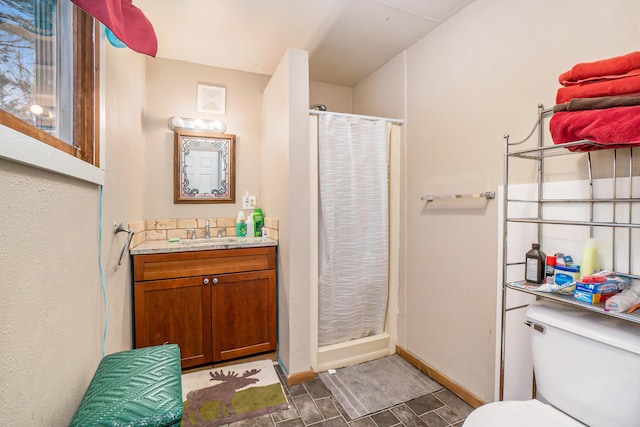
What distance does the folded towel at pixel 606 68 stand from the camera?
3.12ft

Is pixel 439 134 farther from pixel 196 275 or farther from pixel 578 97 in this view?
pixel 196 275

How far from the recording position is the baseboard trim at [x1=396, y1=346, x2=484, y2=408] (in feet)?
5.50

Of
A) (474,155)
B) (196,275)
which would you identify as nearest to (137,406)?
(196,275)

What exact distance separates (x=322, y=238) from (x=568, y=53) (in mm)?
1629

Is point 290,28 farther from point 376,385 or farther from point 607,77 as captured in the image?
point 376,385

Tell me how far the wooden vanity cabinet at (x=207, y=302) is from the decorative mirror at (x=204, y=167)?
687 mm

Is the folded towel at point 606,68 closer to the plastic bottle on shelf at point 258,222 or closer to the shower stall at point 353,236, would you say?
the shower stall at point 353,236

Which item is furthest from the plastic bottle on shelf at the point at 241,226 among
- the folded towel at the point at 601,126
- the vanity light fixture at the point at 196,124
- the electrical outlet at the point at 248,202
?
the folded towel at the point at 601,126

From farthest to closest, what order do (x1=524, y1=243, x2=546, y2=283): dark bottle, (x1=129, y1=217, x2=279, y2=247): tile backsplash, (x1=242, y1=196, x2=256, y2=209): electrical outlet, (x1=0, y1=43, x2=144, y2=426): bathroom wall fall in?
(x1=242, y1=196, x2=256, y2=209): electrical outlet, (x1=129, y1=217, x2=279, y2=247): tile backsplash, (x1=524, y1=243, x2=546, y2=283): dark bottle, (x1=0, y1=43, x2=144, y2=426): bathroom wall

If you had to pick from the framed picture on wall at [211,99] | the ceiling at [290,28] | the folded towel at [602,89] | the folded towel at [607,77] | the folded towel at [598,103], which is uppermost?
the ceiling at [290,28]

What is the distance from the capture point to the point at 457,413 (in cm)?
163

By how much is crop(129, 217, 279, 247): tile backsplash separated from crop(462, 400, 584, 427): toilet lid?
1.61m

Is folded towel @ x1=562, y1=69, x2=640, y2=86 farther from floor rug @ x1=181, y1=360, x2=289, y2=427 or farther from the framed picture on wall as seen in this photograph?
the framed picture on wall

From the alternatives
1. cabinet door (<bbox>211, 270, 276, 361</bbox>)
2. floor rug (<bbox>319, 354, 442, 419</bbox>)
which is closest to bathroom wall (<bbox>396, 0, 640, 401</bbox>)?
floor rug (<bbox>319, 354, 442, 419</bbox>)
